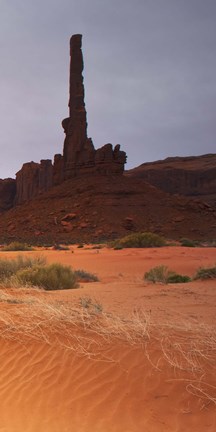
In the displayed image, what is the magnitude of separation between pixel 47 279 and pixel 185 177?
250 ft

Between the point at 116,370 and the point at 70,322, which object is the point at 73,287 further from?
the point at 116,370

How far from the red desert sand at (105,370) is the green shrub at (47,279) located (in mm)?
3933

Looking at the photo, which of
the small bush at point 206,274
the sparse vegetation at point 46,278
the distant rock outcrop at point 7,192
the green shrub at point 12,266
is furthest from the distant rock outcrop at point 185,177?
the sparse vegetation at point 46,278

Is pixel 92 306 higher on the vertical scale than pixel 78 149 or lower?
lower

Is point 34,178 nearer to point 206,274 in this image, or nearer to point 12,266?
point 12,266

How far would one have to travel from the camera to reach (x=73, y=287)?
1130cm

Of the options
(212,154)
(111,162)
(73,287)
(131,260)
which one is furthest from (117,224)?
(212,154)

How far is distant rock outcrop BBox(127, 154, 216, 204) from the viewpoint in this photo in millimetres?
82181

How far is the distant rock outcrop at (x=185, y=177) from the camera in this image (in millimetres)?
82181

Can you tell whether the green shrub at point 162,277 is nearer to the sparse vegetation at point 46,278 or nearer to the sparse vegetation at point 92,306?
the sparse vegetation at point 46,278

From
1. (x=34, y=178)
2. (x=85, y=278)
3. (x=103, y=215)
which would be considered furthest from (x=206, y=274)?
(x=34, y=178)

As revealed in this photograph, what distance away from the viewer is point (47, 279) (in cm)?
1112

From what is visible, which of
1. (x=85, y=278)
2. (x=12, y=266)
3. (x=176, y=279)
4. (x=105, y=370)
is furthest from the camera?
(x=12, y=266)

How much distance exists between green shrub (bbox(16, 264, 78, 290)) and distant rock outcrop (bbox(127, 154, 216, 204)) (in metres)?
65.7
